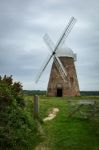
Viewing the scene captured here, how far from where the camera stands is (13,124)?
16312 mm

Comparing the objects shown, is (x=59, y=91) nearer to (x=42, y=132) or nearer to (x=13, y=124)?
(x=42, y=132)

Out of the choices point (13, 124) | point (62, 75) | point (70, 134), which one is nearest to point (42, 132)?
point (70, 134)

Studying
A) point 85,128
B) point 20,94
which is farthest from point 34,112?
point 85,128

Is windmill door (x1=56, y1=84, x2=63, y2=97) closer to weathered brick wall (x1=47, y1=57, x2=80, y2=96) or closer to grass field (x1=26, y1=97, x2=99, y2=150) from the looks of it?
weathered brick wall (x1=47, y1=57, x2=80, y2=96)

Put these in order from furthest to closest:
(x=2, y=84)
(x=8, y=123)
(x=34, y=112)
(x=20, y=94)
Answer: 1. (x=34, y=112)
2. (x=20, y=94)
3. (x=2, y=84)
4. (x=8, y=123)

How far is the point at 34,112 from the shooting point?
2212 centimetres

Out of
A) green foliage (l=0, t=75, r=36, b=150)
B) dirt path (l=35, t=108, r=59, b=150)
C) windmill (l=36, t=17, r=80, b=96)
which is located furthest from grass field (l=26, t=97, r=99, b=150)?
windmill (l=36, t=17, r=80, b=96)

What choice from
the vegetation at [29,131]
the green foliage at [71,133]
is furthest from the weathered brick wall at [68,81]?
the vegetation at [29,131]

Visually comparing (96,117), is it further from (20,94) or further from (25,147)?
(25,147)

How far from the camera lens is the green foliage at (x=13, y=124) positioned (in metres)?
14.7

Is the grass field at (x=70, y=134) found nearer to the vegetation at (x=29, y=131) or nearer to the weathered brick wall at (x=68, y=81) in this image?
the vegetation at (x=29, y=131)

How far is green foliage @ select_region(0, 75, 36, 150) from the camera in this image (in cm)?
1470

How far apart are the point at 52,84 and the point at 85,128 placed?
3721cm

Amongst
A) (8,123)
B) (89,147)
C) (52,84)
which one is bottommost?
(89,147)
